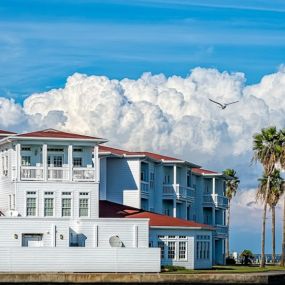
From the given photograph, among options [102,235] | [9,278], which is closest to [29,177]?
[102,235]

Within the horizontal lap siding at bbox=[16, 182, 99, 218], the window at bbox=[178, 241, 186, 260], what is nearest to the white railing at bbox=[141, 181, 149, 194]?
the window at bbox=[178, 241, 186, 260]

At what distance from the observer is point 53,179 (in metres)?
Answer: 76.9

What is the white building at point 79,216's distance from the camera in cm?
7144

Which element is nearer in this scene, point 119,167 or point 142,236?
point 142,236

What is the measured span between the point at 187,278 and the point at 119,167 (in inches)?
885

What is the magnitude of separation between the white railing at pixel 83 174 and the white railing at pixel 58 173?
0.73 m

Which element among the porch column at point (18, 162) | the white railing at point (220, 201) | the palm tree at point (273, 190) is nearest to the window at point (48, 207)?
the porch column at point (18, 162)

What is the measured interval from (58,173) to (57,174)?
0.39 ft

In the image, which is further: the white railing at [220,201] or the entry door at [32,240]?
the white railing at [220,201]

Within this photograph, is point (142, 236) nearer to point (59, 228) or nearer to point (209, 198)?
point (59, 228)

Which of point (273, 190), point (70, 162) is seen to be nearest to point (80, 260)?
point (70, 162)

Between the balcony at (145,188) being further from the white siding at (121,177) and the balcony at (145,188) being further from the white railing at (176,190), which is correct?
the white railing at (176,190)

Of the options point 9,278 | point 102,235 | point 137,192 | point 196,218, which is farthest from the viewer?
point 196,218

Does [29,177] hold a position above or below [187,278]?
above
